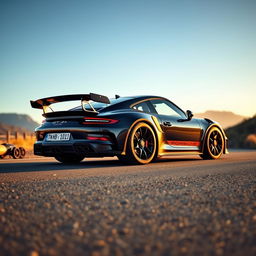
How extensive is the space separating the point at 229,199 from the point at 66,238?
4.87 ft

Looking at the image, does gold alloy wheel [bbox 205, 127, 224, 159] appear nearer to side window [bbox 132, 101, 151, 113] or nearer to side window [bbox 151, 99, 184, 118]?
side window [bbox 151, 99, 184, 118]

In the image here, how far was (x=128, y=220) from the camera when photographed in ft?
6.41

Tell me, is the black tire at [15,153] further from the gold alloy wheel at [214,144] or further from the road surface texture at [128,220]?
the road surface texture at [128,220]

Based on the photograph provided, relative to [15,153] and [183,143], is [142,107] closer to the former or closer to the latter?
[183,143]

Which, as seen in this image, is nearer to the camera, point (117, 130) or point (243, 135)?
point (117, 130)

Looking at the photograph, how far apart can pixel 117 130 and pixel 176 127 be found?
1.79m

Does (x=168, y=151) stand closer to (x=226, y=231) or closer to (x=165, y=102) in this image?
(x=165, y=102)

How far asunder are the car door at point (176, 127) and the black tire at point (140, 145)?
46 cm

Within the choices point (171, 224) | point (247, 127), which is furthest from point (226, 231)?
point (247, 127)

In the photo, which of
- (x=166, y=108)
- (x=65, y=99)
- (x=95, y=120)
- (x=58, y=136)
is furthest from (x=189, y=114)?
(x=58, y=136)

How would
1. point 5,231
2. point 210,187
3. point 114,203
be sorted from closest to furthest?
1. point 5,231
2. point 114,203
3. point 210,187

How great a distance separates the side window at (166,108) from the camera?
702 cm

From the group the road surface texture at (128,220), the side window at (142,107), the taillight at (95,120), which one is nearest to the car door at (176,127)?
the side window at (142,107)

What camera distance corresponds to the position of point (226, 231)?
5.64ft
